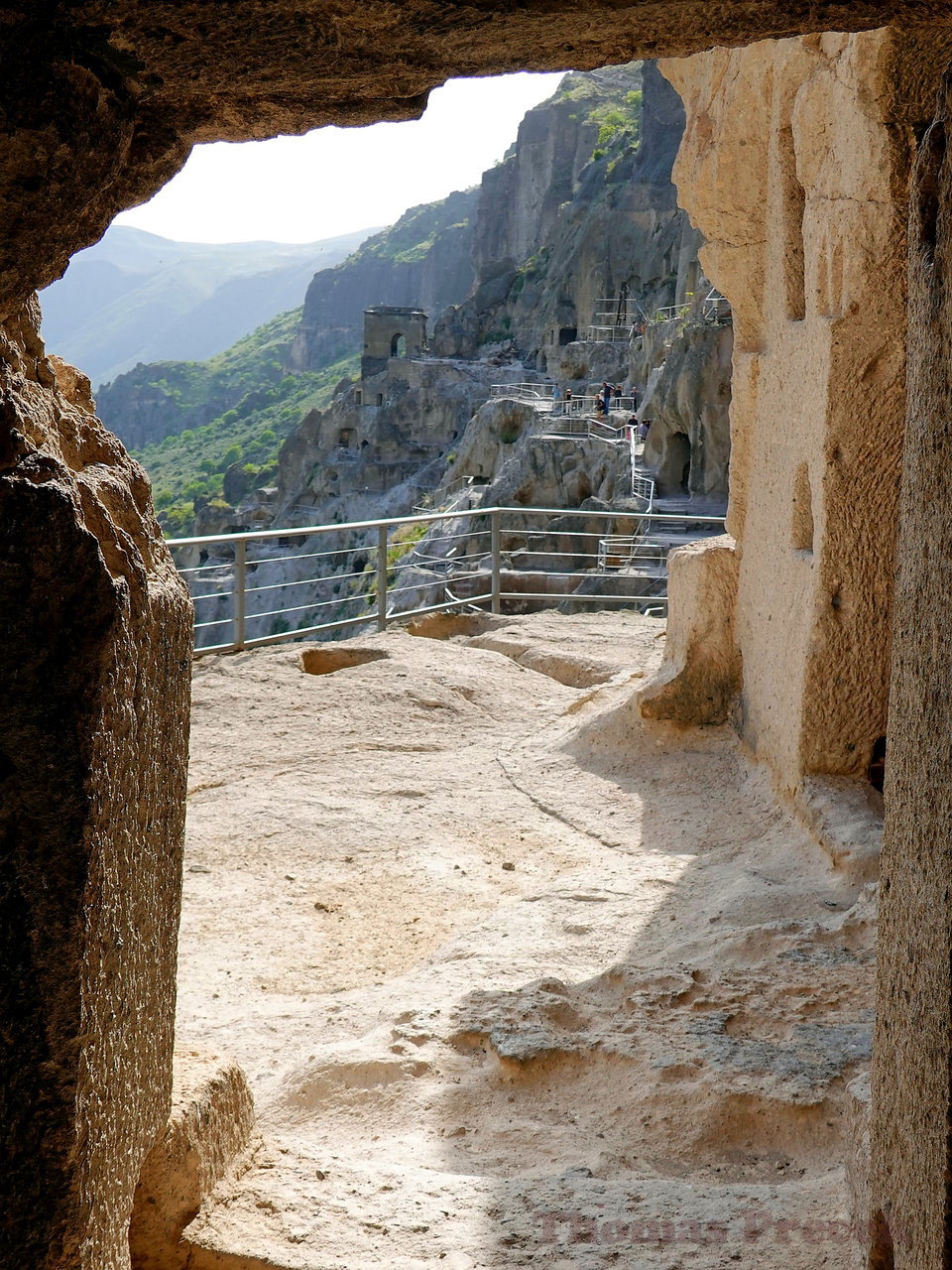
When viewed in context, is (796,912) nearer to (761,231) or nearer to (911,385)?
(911,385)

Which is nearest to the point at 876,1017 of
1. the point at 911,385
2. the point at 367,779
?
the point at 911,385

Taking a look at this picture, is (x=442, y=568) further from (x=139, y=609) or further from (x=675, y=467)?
(x=139, y=609)

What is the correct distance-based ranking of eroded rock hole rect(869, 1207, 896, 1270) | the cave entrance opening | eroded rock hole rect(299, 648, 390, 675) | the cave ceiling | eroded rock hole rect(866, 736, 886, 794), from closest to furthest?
the cave ceiling
eroded rock hole rect(869, 1207, 896, 1270)
eroded rock hole rect(866, 736, 886, 794)
eroded rock hole rect(299, 648, 390, 675)
the cave entrance opening

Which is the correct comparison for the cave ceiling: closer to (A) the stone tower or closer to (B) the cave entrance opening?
(B) the cave entrance opening

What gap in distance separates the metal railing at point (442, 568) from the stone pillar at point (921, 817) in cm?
300

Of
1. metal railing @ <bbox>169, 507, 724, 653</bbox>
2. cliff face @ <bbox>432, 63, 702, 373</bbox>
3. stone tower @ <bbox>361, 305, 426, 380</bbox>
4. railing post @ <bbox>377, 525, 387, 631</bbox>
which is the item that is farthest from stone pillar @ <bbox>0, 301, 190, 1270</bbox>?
stone tower @ <bbox>361, 305, 426, 380</bbox>

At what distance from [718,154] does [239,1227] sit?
4.66m

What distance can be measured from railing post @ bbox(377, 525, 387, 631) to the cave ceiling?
6378 millimetres

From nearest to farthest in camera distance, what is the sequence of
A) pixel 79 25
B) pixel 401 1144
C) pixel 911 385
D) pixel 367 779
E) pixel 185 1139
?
pixel 79 25 < pixel 911 385 < pixel 185 1139 < pixel 401 1144 < pixel 367 779

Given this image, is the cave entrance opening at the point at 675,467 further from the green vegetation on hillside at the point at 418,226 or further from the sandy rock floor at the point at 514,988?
the green vegetation on hillside at the point at 418,226

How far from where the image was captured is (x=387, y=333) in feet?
175

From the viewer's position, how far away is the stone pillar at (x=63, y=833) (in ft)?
4.58

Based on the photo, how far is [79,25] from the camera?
1332 millimetres

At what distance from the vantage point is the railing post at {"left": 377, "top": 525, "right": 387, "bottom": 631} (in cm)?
822
